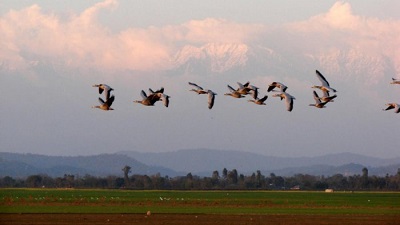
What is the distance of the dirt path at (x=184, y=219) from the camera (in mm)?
73625

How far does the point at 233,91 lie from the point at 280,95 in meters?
Result: 4.15

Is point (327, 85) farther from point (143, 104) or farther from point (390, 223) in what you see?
point (390, 223)

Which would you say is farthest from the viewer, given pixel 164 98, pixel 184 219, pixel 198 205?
pixel 198 205

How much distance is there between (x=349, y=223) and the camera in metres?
76.5

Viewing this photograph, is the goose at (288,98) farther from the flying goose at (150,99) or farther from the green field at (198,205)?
the green field at (198,205)

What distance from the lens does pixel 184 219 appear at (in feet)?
256

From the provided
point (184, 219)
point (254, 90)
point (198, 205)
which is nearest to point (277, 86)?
point (254, 90)

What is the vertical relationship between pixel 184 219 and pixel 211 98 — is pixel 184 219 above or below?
below

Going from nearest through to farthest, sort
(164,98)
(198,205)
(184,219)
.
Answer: (164,98) < (184,219) < (198,205)

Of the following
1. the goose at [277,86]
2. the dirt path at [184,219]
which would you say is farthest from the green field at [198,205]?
the goose at [277,86]

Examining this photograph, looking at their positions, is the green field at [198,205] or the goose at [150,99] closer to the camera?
the goose at [150,99]

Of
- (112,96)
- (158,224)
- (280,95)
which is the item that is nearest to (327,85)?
(280,95)

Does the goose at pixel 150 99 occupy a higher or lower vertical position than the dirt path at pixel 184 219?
higher

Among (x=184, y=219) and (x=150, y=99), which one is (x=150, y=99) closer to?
(x=150, y=99)
